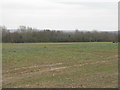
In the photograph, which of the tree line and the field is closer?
the field

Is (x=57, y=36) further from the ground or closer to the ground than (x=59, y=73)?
further from the ground

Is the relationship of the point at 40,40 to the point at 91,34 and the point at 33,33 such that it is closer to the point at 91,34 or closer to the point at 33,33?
the point at 33,33

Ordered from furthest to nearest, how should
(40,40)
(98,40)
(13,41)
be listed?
1. (98,40)
2. (40,40)
3. (13,41)

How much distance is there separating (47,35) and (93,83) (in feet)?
173

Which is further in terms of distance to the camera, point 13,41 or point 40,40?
point 40,40

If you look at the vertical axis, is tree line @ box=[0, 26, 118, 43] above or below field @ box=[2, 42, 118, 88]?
above

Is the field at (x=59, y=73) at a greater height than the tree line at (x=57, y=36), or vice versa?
the tree line at (x=57, y=36)

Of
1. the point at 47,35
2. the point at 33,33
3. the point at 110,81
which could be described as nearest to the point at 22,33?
the point at 33,33

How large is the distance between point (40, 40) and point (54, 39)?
4.09 metres

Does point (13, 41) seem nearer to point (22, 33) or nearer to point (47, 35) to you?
point (22, 33)

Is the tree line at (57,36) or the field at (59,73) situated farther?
the tree line at (57,36)

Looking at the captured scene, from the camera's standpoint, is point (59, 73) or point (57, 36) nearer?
point (59, 73)

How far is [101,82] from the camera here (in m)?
7.98

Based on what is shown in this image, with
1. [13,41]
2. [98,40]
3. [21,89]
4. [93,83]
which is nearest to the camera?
[21,89]
